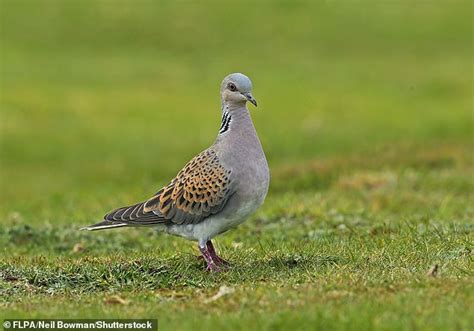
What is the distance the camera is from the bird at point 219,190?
313 inches

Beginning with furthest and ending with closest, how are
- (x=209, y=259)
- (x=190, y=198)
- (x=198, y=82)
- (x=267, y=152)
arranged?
(x=198, y=82) → (x=267, y=152) → (x=190, y=198) → (x=209, y=259)

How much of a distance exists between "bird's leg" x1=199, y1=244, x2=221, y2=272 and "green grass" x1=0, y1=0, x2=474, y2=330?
12 centimetres

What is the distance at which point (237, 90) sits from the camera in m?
8.27

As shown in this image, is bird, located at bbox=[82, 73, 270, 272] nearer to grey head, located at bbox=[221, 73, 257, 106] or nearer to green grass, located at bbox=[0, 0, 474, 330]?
grey head, located at bbox=[221, 73, 257, 106]

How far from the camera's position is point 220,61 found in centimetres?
3109

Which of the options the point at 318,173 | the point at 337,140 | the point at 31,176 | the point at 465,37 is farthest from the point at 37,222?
the point at 465,37

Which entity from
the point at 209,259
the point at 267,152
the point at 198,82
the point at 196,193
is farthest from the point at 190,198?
the point at 198,82

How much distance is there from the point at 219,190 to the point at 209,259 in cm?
58

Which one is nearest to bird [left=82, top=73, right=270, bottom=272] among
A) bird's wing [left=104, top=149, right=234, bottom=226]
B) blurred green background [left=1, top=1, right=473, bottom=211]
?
bird's wing [left=104, top=149, right=234, bottom=226]

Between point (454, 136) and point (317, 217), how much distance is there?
9.73 meters

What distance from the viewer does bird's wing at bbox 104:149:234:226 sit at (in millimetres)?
7990

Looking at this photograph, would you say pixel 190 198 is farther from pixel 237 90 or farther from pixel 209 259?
pixel 237 90

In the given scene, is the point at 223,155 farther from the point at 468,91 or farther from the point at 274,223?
the point at 468,91

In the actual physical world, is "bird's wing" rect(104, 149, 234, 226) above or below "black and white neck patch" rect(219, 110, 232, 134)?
below
